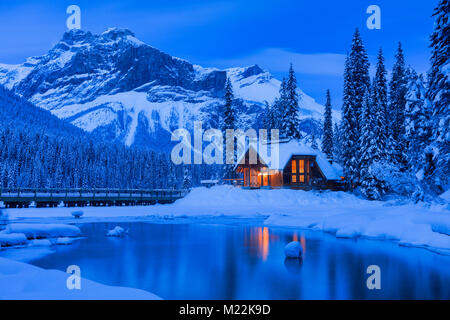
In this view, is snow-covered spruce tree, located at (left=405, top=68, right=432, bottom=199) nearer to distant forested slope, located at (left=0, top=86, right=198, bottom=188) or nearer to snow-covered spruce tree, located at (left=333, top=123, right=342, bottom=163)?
snow-covered spruce tree, located at (left=333, top=123, right=342, bottom=163)

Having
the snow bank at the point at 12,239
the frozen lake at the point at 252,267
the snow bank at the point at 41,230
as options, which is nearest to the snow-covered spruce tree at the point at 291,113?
the frozen lake at the point at 252,267

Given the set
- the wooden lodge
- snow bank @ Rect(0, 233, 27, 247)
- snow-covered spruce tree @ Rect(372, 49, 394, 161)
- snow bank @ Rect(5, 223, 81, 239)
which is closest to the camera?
snow bank @ Rect(0, 233, 27, 247)

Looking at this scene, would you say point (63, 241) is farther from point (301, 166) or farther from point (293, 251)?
point (301, 166)

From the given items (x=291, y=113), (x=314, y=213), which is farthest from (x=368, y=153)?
(x=291, y=113)

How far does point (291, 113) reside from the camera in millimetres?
56812

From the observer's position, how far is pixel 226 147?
55.7 m

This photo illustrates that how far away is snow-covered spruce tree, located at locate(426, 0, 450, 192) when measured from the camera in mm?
20828

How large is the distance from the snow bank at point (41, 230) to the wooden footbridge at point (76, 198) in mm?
26624

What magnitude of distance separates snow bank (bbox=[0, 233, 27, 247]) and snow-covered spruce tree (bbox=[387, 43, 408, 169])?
3511 cm

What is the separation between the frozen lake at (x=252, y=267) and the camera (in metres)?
10.9

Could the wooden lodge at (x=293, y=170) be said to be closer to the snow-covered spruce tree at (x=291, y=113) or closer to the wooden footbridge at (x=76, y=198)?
the snow-covered spruce tree at (x=291, y=113)

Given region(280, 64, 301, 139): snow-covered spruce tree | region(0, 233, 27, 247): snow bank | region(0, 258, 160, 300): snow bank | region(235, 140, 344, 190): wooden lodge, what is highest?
region(280, 64, 301, 139): snow-covered spruce tree

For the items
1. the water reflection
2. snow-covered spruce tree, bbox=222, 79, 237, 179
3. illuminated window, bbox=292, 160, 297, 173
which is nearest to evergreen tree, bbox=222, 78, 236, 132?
snow-covered spruce tree, bbox=222, 79, 237, 179
